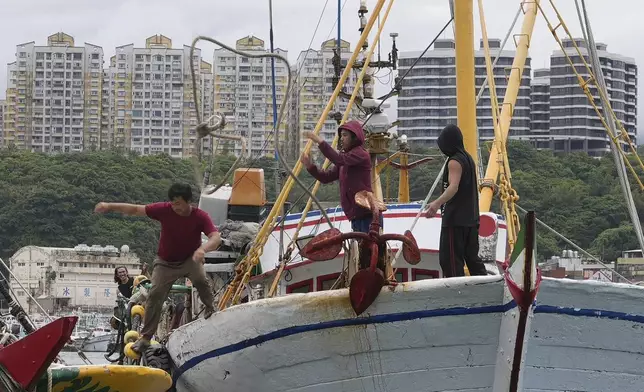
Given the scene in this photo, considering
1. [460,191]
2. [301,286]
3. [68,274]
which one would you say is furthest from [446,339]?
[68,274]

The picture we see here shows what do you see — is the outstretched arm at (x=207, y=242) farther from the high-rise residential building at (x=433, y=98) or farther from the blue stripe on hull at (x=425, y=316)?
the high-rise residential building at (x=433, y=98)

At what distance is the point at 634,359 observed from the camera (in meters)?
12.5

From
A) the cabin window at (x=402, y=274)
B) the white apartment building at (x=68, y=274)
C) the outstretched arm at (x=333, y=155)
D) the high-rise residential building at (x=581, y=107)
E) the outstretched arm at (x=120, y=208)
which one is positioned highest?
the high-rise residential building at (x=581, y=107)

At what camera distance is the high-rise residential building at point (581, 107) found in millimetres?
125625

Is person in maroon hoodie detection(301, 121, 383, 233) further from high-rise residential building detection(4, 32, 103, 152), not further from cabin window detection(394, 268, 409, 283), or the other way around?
high-rise residential building detection(4, 32, 103, 152)

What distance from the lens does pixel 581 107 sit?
13625cm

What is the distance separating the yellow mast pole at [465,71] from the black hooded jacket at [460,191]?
148 cm

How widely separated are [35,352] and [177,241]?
1.96 metres

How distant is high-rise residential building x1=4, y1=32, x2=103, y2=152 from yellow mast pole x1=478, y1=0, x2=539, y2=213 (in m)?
131

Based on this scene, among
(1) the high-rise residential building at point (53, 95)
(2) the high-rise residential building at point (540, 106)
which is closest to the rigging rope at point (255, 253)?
(2) the high-rise residential building at point (540, 106)

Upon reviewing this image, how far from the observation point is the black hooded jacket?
12.5m

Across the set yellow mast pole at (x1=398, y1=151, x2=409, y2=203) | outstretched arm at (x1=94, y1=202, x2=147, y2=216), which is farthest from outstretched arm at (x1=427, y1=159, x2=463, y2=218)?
yellow mast pole at (x1=398, y1=151, x2=409, y2=203)

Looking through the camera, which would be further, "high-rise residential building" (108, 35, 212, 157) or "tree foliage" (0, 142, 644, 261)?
"high-rise residential building" (108, 35, 212, 157)

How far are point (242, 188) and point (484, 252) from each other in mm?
6950
